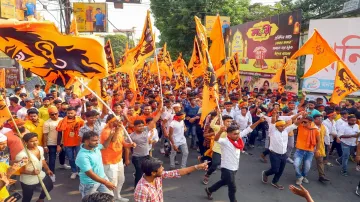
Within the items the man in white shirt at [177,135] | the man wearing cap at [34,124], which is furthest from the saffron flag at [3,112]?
the man in white shirt at [177,135]

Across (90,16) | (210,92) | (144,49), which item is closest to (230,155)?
(210,92)

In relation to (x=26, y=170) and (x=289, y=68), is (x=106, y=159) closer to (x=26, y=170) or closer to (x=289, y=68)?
(x=26, y=170)

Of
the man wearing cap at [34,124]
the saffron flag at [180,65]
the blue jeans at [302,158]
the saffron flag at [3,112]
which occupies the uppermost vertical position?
the saffron flag at [180,65]

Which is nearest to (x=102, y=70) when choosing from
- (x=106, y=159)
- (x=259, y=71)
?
(x=106, y=159)

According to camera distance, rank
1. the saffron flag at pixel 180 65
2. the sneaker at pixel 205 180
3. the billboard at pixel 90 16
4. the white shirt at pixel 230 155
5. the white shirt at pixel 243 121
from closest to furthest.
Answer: the white shirt at pixel 230 155 → the sneaker at pixel 205 180 → the white shirt at pixel 243 121 → the saffron flag at pixel 180 65 → the billboard at pixel 90 16

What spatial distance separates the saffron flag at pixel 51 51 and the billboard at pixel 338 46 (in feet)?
36.6

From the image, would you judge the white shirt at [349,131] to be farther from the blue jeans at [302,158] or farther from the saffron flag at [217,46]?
the saffron flag at [217,46]

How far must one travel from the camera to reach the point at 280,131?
5996 millimetres

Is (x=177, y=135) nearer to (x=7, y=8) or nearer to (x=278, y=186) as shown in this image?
(x=278, y=186)

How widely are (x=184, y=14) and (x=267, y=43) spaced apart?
9.31 metres

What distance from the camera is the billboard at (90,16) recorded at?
2220 cm

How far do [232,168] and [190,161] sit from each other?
9.55 ft

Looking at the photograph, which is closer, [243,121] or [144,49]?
[144,49]

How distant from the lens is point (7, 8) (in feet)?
60.2
